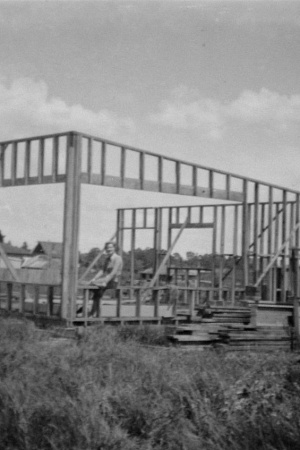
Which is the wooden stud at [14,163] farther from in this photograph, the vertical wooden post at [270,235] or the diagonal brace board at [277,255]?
the vertical wooden post at [270,235]

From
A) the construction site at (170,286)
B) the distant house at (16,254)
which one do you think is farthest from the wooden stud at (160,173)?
the distant house at (16,254)

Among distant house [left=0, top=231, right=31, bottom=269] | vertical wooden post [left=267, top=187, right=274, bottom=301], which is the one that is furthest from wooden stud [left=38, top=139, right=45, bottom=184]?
distant house [left=0, top=231, right=31, bottom=269]

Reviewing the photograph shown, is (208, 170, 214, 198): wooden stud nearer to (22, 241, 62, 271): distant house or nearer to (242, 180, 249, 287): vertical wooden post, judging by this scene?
(242, 180, 249, 287): vertical wooden post

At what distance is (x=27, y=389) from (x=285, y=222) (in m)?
14.6

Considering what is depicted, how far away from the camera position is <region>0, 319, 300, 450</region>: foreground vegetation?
620 centimetres

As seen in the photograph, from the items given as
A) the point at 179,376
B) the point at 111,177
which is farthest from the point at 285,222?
the point at 179,376

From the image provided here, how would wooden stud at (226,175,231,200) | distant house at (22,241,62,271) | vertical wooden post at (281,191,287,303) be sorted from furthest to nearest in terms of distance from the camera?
distant house at (22,241,62,271) → vertical wooden post at (281,191,287,303) → wooden stud at (226,175,231,200)

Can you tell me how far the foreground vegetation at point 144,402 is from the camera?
6.20 m

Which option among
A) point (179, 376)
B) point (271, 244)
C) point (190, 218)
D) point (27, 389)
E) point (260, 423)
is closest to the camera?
point (260, 423)

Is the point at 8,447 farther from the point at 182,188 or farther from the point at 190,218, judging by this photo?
the point at 190,218

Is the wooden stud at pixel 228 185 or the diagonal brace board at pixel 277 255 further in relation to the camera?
the diagonal brace board at pixel 277 255

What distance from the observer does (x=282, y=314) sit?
15594mm

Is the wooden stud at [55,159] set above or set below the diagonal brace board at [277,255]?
above

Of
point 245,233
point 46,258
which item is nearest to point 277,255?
point 245,233
